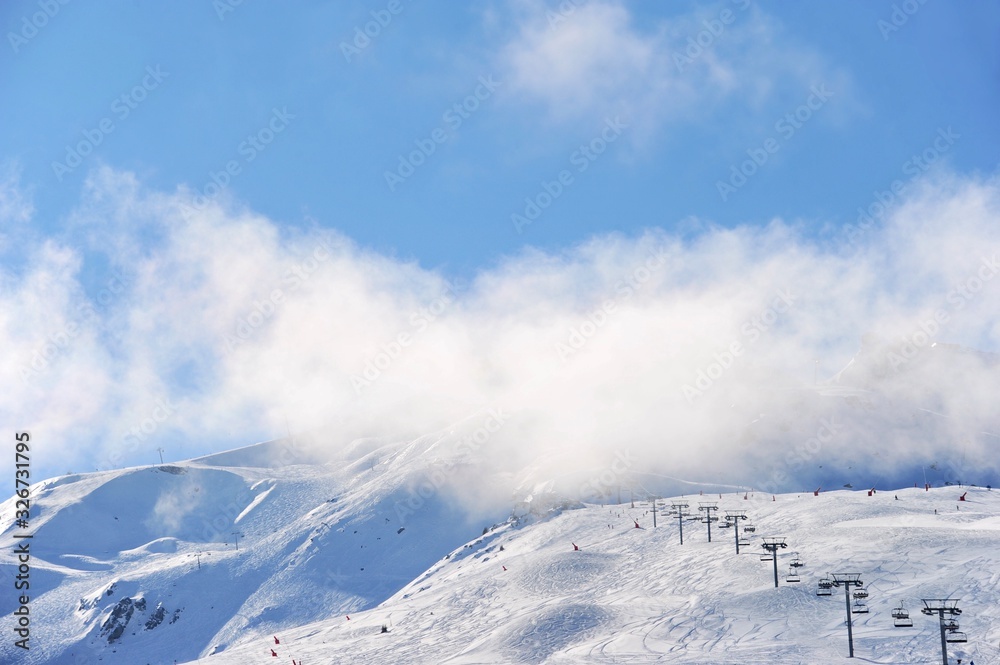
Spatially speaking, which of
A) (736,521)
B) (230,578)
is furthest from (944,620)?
(230,578)

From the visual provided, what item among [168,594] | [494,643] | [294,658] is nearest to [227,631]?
[168,594]

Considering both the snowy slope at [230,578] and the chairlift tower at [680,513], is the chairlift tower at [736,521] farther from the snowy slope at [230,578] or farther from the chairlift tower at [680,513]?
the snowy slope at [230,578]

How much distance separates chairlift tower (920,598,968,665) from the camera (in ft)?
167

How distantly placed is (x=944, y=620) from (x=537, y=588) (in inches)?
1665

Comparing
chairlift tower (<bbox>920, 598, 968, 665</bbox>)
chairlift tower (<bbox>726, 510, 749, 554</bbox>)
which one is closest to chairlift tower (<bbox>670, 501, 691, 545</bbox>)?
chairlift tower (<bbox>726, 510, 749, 554</bbox>)

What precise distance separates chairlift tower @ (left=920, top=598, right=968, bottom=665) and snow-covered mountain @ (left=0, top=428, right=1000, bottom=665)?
3.28 feet

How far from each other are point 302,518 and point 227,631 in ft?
173

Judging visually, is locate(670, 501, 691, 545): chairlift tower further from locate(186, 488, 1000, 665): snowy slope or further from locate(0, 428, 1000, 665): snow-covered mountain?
locate(186, 488, 1000, 665): snowy slope

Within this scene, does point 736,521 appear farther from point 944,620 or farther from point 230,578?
point 230,578

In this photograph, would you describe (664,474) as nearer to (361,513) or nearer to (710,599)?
(361,513)

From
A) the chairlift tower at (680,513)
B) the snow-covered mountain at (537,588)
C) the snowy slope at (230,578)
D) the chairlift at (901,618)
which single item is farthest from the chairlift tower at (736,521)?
the snowy slope at (230,578)

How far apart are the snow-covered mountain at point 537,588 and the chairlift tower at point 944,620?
3.28 ft

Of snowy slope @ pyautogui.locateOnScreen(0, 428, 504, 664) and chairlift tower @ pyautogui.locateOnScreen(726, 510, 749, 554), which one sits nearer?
chairlift tower @ pyautogui.locateOnScreen(726, 510, 749, 554)

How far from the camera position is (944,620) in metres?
52.8
